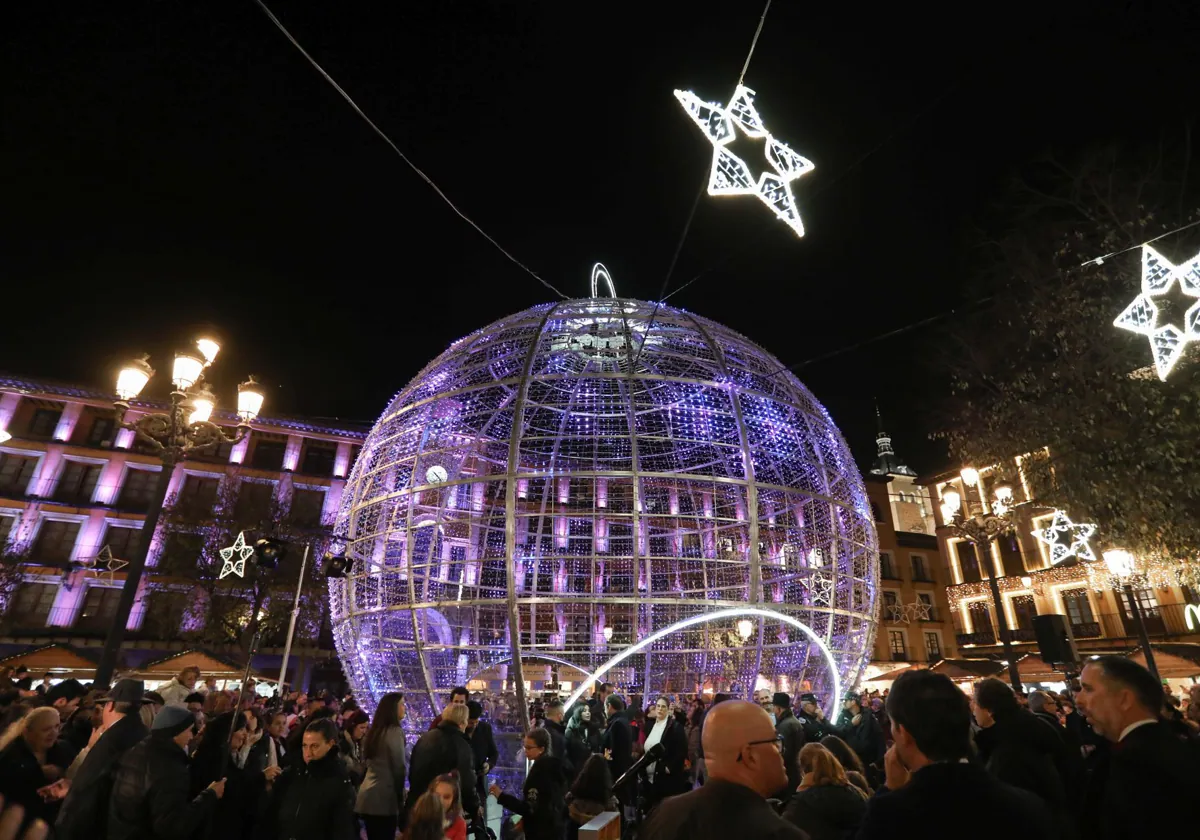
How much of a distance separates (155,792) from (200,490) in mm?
39476

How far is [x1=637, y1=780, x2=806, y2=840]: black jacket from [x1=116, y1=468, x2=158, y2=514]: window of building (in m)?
42.9

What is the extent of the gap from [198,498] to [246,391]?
105ft

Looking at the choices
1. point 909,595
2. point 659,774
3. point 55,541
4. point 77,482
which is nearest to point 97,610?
point 55,541

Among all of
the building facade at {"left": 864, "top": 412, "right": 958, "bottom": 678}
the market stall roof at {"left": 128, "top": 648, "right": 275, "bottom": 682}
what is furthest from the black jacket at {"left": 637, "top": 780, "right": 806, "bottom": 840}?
the building facade at {"left": 864, "top": 412, "right": 958, "bottom": 678}

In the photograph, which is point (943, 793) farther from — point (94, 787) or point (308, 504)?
point (308, 504)

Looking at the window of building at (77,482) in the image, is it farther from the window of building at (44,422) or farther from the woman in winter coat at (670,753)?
the woman in winter coat at (670,753)

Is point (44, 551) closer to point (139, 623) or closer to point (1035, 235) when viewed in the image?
point (139, 623)

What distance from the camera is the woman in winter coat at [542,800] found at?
468cm

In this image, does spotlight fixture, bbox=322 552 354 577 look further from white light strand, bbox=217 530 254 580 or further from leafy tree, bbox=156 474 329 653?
leafy tree, bbox=156 474 329 653

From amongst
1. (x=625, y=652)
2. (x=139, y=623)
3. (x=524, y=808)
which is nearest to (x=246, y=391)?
(x=625, y=652)

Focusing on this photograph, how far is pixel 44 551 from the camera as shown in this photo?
1307 inches

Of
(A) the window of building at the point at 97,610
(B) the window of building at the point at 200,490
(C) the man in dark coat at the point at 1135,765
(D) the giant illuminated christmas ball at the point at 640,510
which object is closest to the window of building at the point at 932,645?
(D) the giant illuminated christmas ball at the point at 640,510

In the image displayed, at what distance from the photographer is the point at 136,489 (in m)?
36.3

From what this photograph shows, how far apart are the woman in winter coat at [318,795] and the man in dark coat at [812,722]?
4.98 meters
